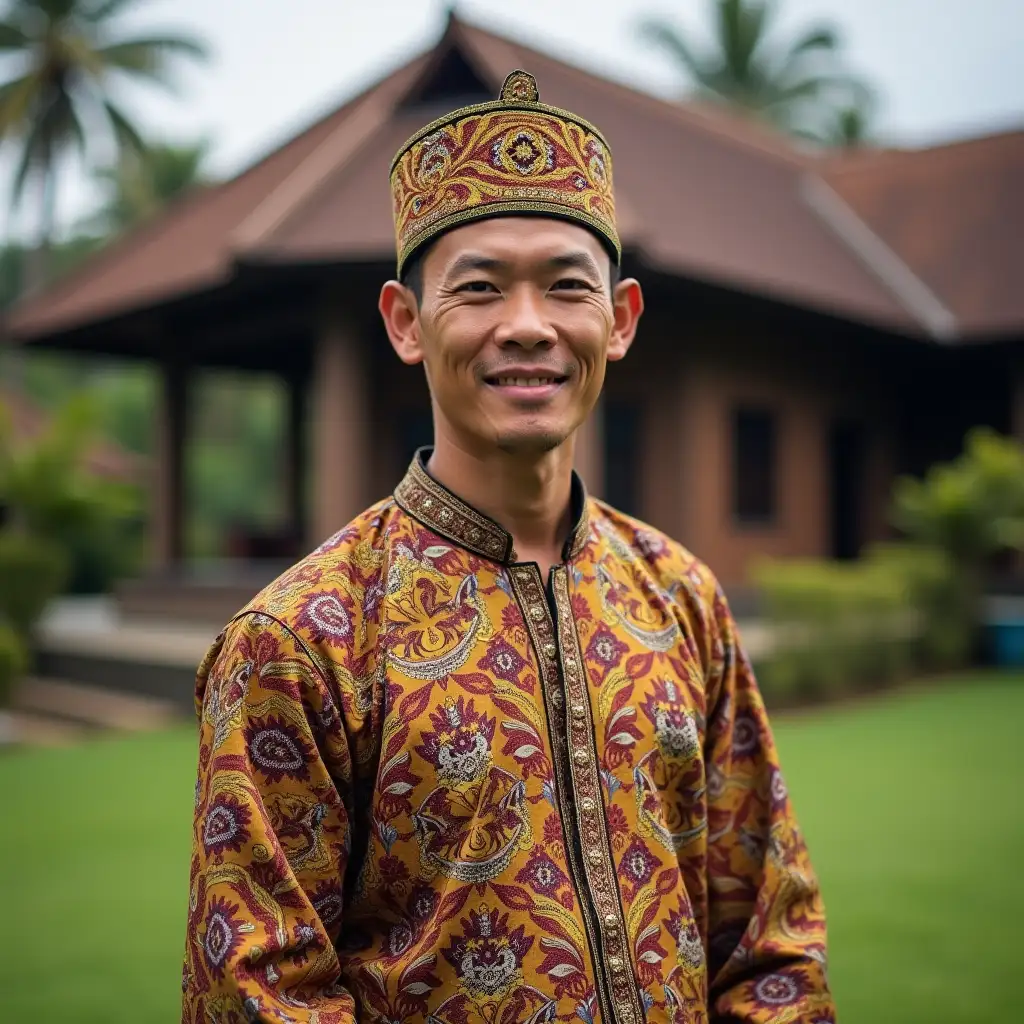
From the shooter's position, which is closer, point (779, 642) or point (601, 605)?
point (601, 605)

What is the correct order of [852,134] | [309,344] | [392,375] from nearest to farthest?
[392,375] < [309,344] < [852,134]

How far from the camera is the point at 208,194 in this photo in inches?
559

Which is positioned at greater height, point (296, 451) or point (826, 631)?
point (296, 451)

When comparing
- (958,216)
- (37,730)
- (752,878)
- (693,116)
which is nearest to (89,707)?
(37,730)

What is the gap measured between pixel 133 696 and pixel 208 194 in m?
6.77

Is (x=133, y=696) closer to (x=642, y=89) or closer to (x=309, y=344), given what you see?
(x=309, y=344)

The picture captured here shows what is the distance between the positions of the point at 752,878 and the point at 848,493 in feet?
44.0

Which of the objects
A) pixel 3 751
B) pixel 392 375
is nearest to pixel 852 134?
pixel 392 375

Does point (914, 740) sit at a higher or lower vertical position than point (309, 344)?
lower

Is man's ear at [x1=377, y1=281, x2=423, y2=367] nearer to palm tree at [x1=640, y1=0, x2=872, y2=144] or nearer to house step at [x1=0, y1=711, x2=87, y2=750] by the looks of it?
house step at [x1=0, y1=711, x2=87, y2=750]

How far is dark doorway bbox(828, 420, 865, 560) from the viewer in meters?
14.6

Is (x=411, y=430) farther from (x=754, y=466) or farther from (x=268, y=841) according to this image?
(x=268, y=841)

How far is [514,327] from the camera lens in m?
1.69

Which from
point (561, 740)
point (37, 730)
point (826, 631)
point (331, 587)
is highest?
point (331, 587)
